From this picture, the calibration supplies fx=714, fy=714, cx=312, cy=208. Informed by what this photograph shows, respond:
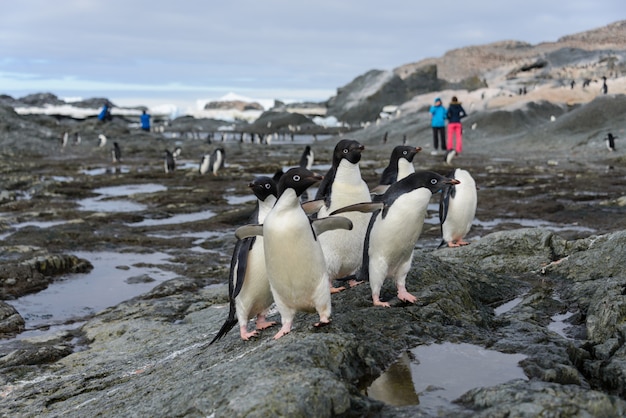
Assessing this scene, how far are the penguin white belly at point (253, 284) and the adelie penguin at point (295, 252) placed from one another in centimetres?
47

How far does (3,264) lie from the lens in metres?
9.97

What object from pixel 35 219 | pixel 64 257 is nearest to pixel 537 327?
pixel 64 257

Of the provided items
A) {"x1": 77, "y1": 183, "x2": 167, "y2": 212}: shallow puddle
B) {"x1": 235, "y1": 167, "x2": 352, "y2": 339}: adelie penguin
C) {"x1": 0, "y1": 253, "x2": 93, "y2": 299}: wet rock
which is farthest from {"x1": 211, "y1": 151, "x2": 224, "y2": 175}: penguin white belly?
{"x1": 235, "y1": 167, "x2": 352, "y2": 339}: adelie penguin

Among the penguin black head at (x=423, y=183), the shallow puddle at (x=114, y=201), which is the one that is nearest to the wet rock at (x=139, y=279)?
the penguin black head at (x=423, y=183)

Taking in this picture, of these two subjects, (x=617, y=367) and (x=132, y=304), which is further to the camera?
(x=132, y=304)

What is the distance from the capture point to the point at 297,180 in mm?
4383

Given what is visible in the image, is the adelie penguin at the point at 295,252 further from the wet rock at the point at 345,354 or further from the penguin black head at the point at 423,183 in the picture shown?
the penguin black head at the point at 423,183

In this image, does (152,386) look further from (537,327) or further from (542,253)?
(542,253)

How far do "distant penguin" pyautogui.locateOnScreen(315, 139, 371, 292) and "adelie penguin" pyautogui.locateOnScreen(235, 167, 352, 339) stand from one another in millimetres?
1366

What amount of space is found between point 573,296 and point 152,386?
11.6ft

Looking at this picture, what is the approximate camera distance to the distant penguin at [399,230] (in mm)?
5164

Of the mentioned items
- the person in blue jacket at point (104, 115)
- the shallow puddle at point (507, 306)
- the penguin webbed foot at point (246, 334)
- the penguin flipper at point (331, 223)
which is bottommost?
the shallow puddle at point (507, 306)

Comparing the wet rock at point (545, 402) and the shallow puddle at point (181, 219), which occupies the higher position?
the wet rock at point (545, 402)

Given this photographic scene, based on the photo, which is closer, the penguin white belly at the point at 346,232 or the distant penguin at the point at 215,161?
the penguin white belly at the point at 346,232
